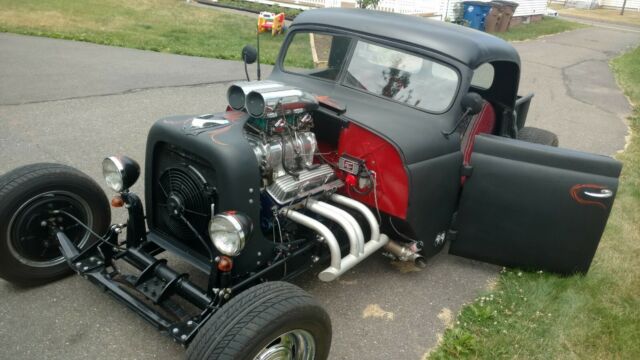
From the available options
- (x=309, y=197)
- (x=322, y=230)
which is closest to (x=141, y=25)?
(x=309, y=197)

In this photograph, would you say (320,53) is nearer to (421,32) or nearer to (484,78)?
(421,32)

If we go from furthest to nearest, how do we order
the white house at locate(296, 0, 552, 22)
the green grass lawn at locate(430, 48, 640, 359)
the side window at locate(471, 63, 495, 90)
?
1. the white house at locate(296, 0, 552, 22)
2. the side window at locate(471, 63, 495, 90)
3. the green grass lawn at locate(430, 48, 640, 359)

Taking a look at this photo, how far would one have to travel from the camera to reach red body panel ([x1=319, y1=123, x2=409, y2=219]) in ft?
11.6

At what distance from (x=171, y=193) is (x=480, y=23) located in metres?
18.2

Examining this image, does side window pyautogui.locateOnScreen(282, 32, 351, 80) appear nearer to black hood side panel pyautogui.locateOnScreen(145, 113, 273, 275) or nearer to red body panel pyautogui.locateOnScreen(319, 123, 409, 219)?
red body panel pyautogui.locateOnScreen(319, 123, 409, 219)

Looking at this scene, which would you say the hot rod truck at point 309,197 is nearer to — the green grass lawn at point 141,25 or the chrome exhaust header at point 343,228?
the chrome exhaust header at point 343,228

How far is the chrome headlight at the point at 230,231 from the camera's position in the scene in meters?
2.71

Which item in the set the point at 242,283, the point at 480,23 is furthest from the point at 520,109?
the point at 480,23

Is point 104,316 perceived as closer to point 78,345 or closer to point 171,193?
point 78,345

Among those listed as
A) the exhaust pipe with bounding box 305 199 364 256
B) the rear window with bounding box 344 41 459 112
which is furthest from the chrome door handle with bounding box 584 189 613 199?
the exhaust pipe with bounding box 305 199 364 256

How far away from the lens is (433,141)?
3.72 m

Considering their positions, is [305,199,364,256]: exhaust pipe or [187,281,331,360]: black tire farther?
[305,199,364,256]: exhaust pipe

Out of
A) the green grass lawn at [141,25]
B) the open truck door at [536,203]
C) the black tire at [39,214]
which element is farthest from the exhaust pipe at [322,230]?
the green grass lawn at [141,25]

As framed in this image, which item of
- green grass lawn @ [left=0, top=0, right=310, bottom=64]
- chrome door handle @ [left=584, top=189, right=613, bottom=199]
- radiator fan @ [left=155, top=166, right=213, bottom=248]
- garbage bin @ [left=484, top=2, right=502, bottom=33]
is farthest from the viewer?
garbage bin @ [left=484, top=2, right=502, bottom=33]
